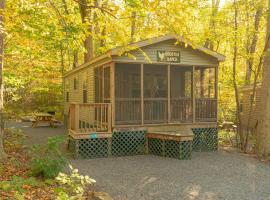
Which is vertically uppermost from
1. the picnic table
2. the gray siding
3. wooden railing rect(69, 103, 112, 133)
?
the gray siding

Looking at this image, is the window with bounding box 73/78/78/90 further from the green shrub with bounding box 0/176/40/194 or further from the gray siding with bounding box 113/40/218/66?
the green shrub with bounding box 0/176/40/194

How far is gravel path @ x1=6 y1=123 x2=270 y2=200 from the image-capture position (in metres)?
6.86

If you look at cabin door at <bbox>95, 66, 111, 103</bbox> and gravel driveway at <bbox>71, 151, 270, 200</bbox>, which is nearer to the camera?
gravel driveway at <bbox>71, 151, 270, 200</bbox>

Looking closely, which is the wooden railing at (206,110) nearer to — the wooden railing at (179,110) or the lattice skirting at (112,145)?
the wooden railing at (179,110)

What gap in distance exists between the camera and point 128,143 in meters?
11.6

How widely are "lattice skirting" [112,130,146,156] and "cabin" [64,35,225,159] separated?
3.5 inches

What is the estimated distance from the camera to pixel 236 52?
14.2m

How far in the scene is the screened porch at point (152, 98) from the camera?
38.1 ft

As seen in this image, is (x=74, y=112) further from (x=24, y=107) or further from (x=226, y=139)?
(x=24, y=107)

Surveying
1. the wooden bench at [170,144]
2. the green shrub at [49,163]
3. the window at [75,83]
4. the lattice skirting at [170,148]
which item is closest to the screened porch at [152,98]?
the wooden bench at [170,144]

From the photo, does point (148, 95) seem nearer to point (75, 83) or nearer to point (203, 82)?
point (203, 82)

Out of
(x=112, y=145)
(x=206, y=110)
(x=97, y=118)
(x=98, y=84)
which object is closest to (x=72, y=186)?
(x=97, y=118)

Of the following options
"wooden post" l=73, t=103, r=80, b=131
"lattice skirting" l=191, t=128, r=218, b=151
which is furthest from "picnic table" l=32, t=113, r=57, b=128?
"lattice skirting" l=191, t=128, r=218, b=151

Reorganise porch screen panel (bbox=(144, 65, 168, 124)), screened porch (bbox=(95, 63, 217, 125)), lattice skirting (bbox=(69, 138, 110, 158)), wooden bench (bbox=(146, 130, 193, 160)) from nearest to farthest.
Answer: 1. lattice skirting (bbox=(69, 138, 110, 158))
2. wooden bench (bbox=(146, 130, 193, 160))
3. screened porch (bbox=(95, 63, 217, 125))
4. porch screen panel (bbox=(144, 65, 168, 124))
